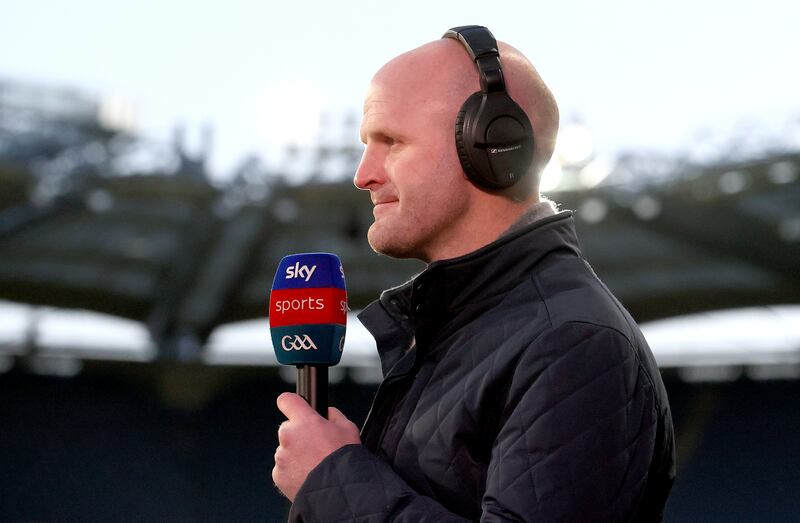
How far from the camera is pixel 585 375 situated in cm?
144

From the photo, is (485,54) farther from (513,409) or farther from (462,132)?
(513,409)

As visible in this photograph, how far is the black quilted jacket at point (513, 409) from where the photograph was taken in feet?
4.63

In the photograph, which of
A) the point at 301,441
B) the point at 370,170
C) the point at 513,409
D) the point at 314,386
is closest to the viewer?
the point at 513,409

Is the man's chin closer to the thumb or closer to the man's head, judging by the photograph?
the man's head

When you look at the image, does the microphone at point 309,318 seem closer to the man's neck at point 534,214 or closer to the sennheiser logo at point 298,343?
the sennheiser logo at point 298,343

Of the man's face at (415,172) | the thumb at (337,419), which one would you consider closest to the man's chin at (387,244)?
the man's face at (415,172)

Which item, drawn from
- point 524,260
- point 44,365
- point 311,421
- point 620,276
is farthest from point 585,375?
point 44,365

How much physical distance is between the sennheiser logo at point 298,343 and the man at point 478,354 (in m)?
0.12

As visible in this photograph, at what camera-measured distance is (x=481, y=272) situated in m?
1.69

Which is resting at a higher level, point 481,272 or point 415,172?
point 415,172

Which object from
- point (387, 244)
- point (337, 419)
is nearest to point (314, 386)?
point (337, 419)

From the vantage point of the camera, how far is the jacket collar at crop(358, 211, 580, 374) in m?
1.68

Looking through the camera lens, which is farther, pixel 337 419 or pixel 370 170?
pixel 370 170

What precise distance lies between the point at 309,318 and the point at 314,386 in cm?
13
